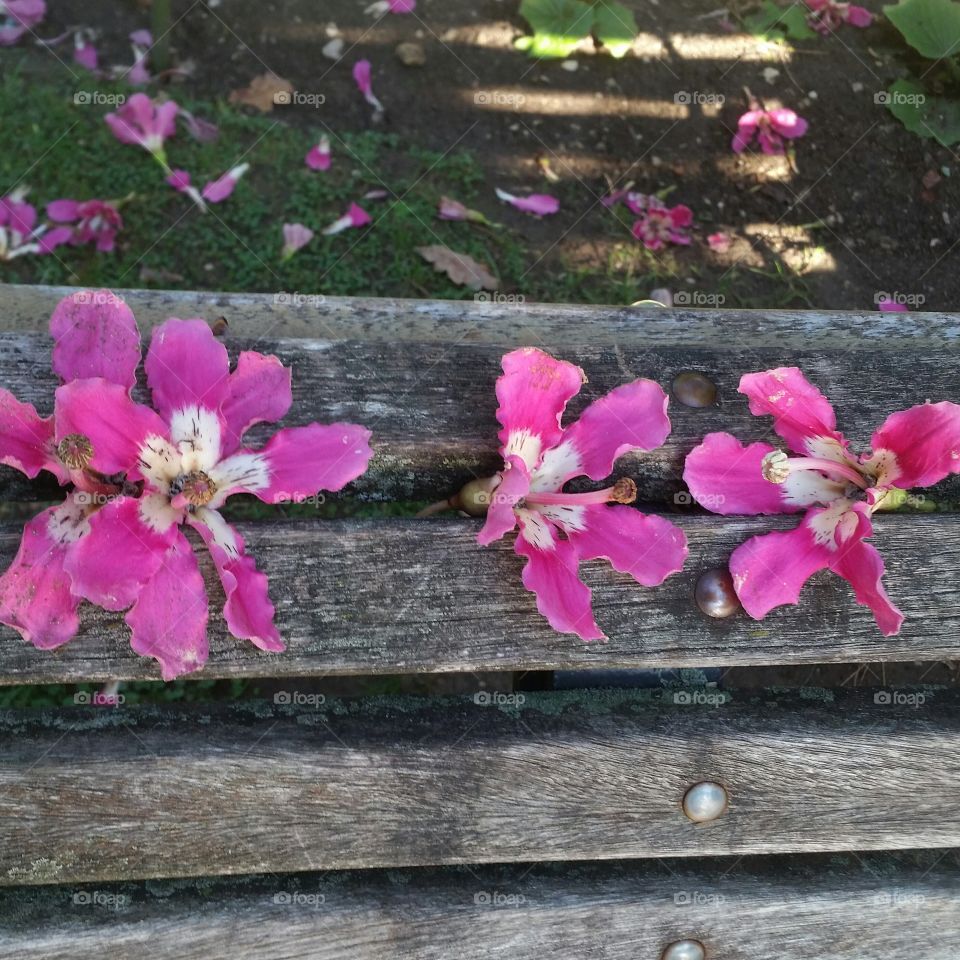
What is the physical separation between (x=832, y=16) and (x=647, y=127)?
1.02m

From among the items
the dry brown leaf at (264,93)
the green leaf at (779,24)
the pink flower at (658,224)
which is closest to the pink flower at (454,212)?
the pink flower at (658,224)

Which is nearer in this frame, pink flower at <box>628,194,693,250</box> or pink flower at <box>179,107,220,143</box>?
pink flower at <box>179,107,220,143</box>

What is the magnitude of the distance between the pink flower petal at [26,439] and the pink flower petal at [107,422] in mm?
61

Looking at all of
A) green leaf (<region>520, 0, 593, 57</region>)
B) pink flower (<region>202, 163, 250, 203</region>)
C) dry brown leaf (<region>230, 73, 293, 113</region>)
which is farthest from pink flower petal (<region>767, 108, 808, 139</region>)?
pink flower (<region>202, 163, 250, 203</region>)

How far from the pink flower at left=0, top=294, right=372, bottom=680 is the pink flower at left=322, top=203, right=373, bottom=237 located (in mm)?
1735

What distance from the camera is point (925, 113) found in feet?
11.5

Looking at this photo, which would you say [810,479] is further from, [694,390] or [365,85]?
[365,85]

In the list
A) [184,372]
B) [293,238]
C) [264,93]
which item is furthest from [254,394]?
[264,93]

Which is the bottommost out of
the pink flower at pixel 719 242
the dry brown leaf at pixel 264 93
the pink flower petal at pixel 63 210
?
A: the pink flower petal at pixel 63 210

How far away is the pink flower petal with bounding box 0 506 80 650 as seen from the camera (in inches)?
50.9

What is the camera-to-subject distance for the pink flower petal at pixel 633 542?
1457mm

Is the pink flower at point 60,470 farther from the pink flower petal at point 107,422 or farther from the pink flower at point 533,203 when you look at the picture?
the pink flower at point 533,203

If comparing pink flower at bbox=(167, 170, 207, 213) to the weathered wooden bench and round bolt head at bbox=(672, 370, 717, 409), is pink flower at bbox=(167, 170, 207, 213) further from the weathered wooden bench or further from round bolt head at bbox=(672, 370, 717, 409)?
round bolt head at bbox=(672, 370, 717, 409)

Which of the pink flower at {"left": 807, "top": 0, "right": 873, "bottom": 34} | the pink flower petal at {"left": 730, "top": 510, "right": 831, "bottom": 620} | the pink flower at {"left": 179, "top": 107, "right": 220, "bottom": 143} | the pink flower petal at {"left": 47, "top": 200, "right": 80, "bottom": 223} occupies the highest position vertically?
the pink flower at {"left": 807, "top": 0, "right": 873, "bottom": 34}
